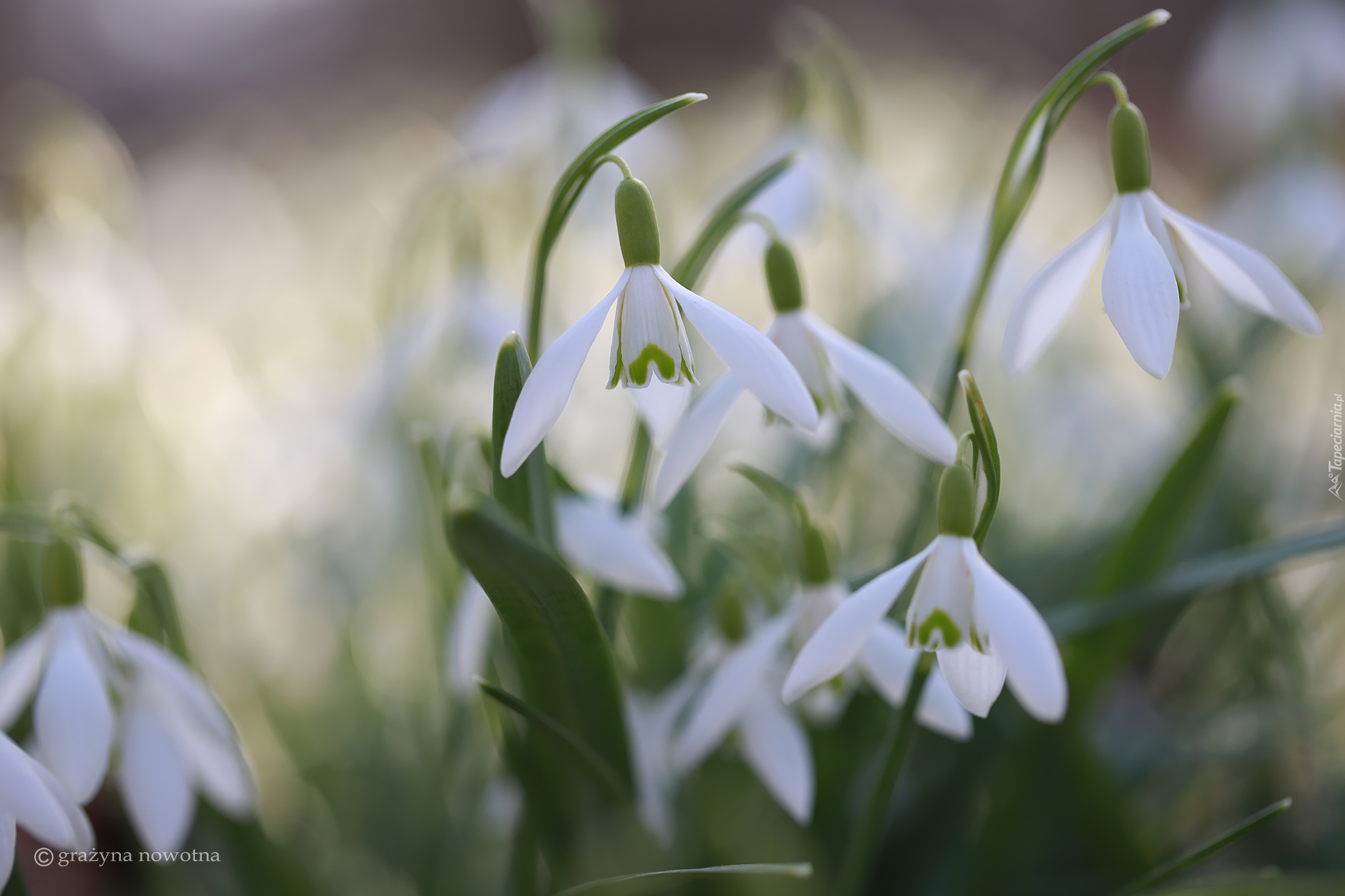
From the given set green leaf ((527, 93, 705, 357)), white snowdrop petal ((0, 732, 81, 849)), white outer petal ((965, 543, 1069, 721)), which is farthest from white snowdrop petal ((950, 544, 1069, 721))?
white snowdrop petal ((0, 732, 81, 849))

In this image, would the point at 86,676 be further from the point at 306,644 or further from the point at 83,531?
the point at 306,644

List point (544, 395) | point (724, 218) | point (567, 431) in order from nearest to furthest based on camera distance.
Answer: point (544, 395)
point (724, 218)
point (567, 431)

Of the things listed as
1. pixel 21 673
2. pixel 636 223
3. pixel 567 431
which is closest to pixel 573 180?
pixel 636 223

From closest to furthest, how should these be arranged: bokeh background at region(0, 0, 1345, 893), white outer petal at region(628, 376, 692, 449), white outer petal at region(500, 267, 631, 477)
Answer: white outer petal at region(500, 267, 631, 477) → white outer petal at region(628, 376, 692, 449) → bokeh background at region(0, 0, 1345, 893)

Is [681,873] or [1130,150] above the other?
[1130,150]

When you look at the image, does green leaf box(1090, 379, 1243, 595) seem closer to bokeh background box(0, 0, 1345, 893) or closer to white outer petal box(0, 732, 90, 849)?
bokeh background box(0, 0, 1345, 893)

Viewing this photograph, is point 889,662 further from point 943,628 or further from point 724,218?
point 724,218

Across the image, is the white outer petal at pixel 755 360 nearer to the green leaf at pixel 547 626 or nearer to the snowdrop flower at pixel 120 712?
the green leaf at pixel 547 626
